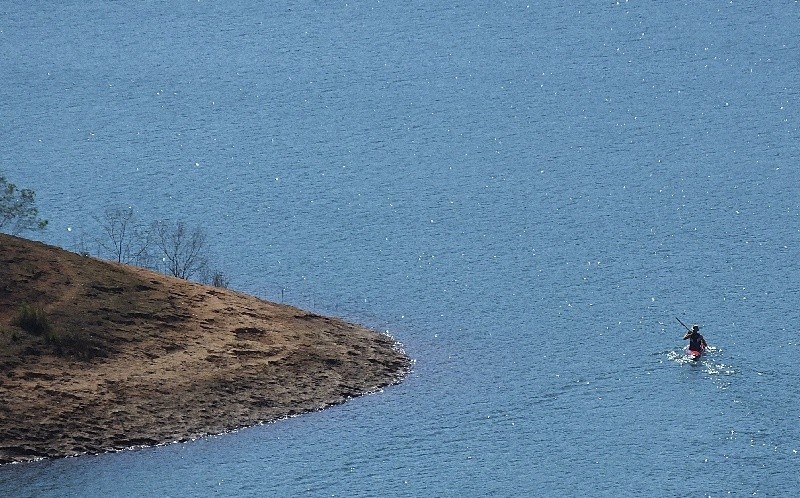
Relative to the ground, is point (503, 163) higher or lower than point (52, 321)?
higher

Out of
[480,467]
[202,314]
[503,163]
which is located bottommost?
[480,467]

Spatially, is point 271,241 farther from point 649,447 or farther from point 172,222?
point 649,447

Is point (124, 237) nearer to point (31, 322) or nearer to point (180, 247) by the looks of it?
point (180, 247)

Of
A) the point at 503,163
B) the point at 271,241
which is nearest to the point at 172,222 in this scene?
the point at 271,241

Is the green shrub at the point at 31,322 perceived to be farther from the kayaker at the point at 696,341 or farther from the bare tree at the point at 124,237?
the kayaker at the point at 696,341

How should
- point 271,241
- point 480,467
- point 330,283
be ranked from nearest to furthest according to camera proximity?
point 480,467
point 330,283
point 271,241

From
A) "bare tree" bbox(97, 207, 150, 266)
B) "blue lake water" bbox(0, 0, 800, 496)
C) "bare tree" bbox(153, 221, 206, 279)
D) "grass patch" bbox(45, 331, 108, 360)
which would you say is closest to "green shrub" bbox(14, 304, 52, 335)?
"grass patch" bbox(45, 331, 108, 360)

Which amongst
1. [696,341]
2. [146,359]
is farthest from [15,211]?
[696,341]

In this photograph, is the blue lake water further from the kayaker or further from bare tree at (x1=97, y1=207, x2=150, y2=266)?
bare tree at (x1=97, y1=207, x2=150, y2=266)
